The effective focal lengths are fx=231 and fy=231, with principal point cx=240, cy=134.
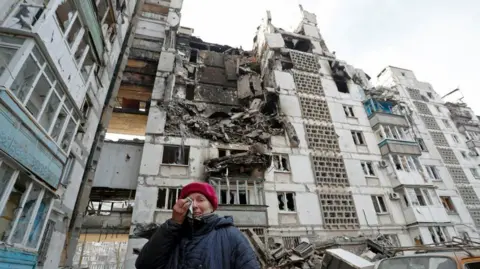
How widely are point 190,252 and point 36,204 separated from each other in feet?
24.1

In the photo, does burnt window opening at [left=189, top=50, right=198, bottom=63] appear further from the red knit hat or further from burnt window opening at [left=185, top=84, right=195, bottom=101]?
the red knit hat

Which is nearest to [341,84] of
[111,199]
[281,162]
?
[281,162]

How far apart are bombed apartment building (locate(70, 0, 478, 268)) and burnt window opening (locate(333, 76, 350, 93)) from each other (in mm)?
107

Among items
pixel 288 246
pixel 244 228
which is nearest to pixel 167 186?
pixel 244 228

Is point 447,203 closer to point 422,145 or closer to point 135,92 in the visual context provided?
point 422,145

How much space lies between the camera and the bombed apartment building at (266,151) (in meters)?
13.2

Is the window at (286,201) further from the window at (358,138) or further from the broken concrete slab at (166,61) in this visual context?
the broken concrete slab at (166,61)

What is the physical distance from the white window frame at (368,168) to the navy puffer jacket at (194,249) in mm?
17854

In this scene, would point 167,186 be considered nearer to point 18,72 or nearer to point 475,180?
point 18,72

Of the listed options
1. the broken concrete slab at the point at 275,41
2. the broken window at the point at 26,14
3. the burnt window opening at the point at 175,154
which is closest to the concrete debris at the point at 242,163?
the burnt window opening at the point at 175,154

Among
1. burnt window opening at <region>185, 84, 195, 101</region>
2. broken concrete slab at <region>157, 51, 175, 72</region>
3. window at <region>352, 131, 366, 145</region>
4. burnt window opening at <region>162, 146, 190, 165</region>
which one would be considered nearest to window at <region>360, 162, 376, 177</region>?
window at <region>352, 131, 366, 145</region>

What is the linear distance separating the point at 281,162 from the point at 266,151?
1833mm

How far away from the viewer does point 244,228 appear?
1215 centimetres

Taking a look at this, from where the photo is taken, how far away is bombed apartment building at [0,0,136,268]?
220 inches
